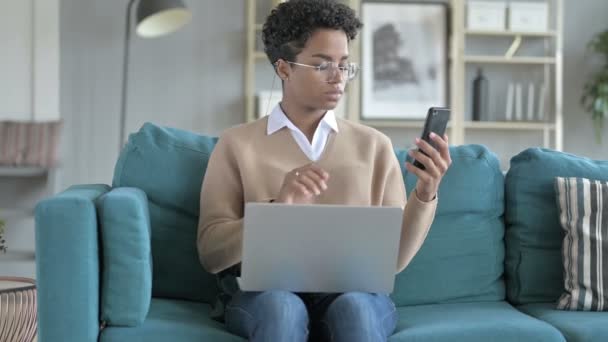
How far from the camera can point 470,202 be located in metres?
2.23

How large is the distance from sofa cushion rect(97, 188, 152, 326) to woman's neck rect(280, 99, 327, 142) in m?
0.46

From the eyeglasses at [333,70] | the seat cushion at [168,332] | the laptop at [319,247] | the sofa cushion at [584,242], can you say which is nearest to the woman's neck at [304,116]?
the eyeglasses at [333,70]

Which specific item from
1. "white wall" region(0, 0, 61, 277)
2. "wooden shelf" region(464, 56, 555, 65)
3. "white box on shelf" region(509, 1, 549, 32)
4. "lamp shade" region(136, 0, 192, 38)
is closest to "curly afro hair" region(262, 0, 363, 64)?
"lamp shade" region(136, 0, 192, 38)

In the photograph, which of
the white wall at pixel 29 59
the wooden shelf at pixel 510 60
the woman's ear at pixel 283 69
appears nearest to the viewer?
the woman's ear at pixel 283 69

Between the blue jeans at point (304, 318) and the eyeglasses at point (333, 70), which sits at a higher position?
the eyeglasses at point (333, 70)

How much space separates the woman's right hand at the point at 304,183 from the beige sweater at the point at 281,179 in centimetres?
18

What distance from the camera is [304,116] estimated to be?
2.02 meters

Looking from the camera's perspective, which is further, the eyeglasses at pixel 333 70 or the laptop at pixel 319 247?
the eyeglasses at pixel 333 70

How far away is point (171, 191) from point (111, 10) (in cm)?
292

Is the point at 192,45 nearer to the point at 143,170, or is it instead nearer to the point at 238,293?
the point at 143,170

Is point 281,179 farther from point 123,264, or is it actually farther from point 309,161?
point 123,264

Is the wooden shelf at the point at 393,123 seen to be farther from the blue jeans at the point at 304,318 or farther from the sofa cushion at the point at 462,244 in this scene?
the blue jeans at the point at 304,318

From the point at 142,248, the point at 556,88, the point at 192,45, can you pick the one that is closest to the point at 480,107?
the point at 556,88

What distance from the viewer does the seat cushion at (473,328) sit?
181cm
